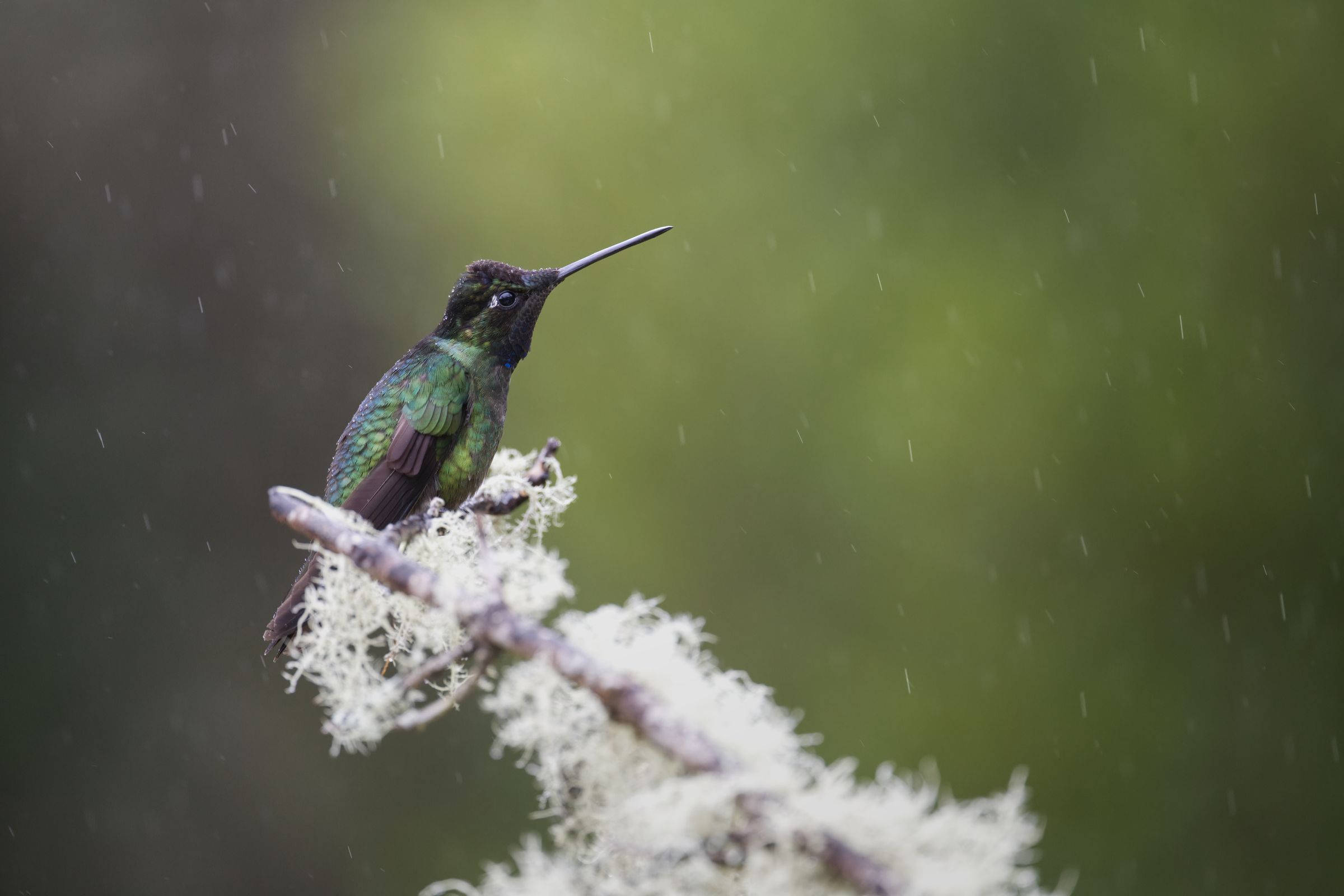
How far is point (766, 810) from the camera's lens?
0.66m

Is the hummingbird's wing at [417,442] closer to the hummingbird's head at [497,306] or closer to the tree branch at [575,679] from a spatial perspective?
the hummingbird's head at [497,306]

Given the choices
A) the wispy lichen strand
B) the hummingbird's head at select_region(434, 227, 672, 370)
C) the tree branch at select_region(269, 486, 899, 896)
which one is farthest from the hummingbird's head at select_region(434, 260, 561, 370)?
the tree branch at select_region(269, 486, 899, 896)

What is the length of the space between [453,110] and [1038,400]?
3.59 m

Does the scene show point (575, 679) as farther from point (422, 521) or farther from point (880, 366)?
point (880, 366)

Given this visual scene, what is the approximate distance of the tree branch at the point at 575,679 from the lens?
0.64 metres

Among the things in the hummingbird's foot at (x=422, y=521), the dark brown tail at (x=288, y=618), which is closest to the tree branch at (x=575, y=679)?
the hummingbird's foot at (x=422, y=521)

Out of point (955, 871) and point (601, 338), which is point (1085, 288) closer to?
point (601, 338)

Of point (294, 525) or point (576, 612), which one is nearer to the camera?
point (576, 612)

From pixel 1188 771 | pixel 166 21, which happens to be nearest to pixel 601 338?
pixel 166 21

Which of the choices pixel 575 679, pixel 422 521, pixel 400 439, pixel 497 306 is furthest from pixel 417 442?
pixel 575 679

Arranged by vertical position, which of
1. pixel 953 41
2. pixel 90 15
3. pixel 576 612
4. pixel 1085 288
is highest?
pixel 953 41

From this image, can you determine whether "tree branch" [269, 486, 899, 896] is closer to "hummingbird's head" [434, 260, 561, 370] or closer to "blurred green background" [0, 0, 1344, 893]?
"hummingbird's head" [434, 260, 561, 370]

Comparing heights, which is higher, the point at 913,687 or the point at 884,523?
the point at 884,523

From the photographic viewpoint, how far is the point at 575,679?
693mm
